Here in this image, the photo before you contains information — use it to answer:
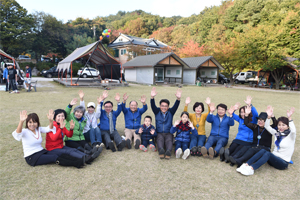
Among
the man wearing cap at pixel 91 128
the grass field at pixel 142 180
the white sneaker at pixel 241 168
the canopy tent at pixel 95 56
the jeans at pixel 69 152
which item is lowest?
the grass field at pixel 142 180

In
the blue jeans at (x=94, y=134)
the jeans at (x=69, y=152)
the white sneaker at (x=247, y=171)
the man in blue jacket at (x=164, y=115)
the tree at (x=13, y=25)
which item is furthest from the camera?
the tree at (x=13, y=25)

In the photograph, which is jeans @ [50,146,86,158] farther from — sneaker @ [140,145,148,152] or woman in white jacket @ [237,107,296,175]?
woman in white jacket @ [237,107,296,175]

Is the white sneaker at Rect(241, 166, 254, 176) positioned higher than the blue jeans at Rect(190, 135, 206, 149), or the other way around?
the blue jeans at Rect(190, 135, 206, 149)

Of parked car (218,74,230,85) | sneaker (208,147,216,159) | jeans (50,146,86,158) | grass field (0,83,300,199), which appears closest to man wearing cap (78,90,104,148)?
grass field (0,83,300,199)

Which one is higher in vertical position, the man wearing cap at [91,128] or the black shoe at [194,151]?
the man wearing cap at [91,128]

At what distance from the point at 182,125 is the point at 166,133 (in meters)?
0.49

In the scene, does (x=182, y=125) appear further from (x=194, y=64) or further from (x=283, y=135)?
(x=194, y=64)

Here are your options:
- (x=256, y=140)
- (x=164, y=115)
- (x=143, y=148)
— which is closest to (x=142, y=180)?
(x=143, y=148)

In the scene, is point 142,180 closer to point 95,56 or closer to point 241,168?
point 241,168

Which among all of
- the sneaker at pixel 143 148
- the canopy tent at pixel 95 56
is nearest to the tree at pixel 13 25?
the canopy tent at pixel 95 56

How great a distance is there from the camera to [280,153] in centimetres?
331

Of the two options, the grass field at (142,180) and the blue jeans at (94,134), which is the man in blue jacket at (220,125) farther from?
the blue jeans at (94,134)

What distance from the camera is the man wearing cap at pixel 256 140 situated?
3.29m

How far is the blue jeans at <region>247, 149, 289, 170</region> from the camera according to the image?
3.11 metres
